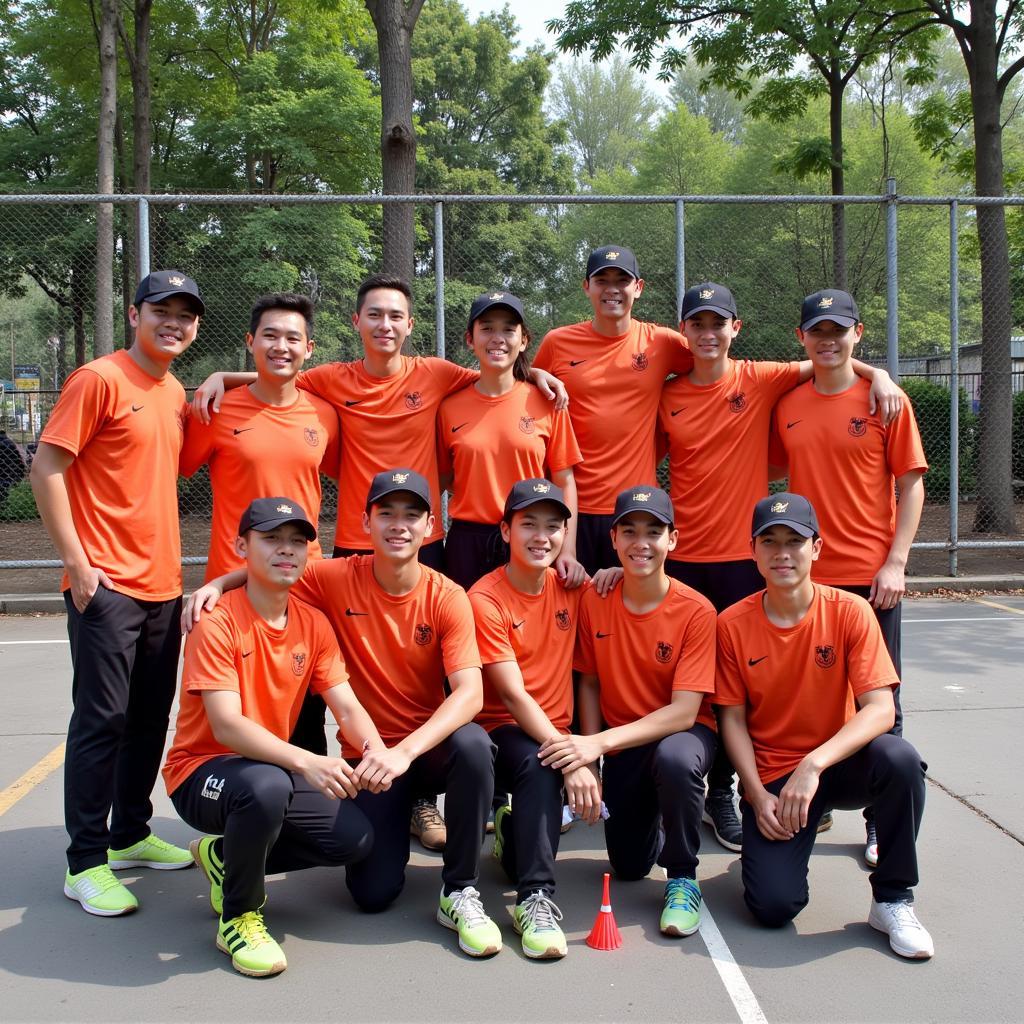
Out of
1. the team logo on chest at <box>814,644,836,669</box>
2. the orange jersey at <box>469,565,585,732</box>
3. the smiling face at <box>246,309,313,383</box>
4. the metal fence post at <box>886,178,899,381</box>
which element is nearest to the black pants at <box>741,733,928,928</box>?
the team logo on chest at <box>814,644,836,669</box>

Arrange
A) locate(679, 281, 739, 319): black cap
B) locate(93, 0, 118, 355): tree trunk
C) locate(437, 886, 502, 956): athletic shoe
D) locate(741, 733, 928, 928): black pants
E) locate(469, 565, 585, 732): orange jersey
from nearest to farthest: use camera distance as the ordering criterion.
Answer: locate(437, 886, 502, 956): athletic shoe → locate(741, 733, 928, 928): black pants → locate(469, 565, 585, 732): orange jersey → locate(679, 281, 739, 319): black cap → locate(93, 0, 118, 355): tree trunk

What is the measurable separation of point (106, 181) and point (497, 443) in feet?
37.7

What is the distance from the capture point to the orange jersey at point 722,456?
466cm

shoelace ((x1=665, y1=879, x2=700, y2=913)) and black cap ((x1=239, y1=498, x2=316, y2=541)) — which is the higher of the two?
black cap ((x1=239, y1=498, x2=316, y2=541))

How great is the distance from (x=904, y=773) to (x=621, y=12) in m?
13.8

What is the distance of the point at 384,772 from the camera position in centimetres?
350

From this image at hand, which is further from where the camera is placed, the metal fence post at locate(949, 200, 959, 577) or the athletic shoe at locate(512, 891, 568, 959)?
the metal fence post at locate(949, 200, 959, 577)

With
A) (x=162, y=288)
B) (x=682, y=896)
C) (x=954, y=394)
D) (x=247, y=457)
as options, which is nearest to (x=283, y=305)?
(x=162, y=288)

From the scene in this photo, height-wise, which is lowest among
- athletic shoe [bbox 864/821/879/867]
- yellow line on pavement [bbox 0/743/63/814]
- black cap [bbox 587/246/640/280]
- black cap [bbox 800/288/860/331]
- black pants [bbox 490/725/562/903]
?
athletic shoe [bbox 864/821/879/867]

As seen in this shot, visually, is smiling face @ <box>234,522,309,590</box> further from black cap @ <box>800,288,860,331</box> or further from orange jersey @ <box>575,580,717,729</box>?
black cap @ <box>800,288,860,331</box>

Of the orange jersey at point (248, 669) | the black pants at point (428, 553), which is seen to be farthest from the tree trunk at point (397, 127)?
the orange jersey at point (248, 669)

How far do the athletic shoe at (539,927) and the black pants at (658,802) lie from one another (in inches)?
20.8

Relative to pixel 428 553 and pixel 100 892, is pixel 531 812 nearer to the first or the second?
pixel 428 553

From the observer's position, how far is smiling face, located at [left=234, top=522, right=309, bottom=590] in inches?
145
